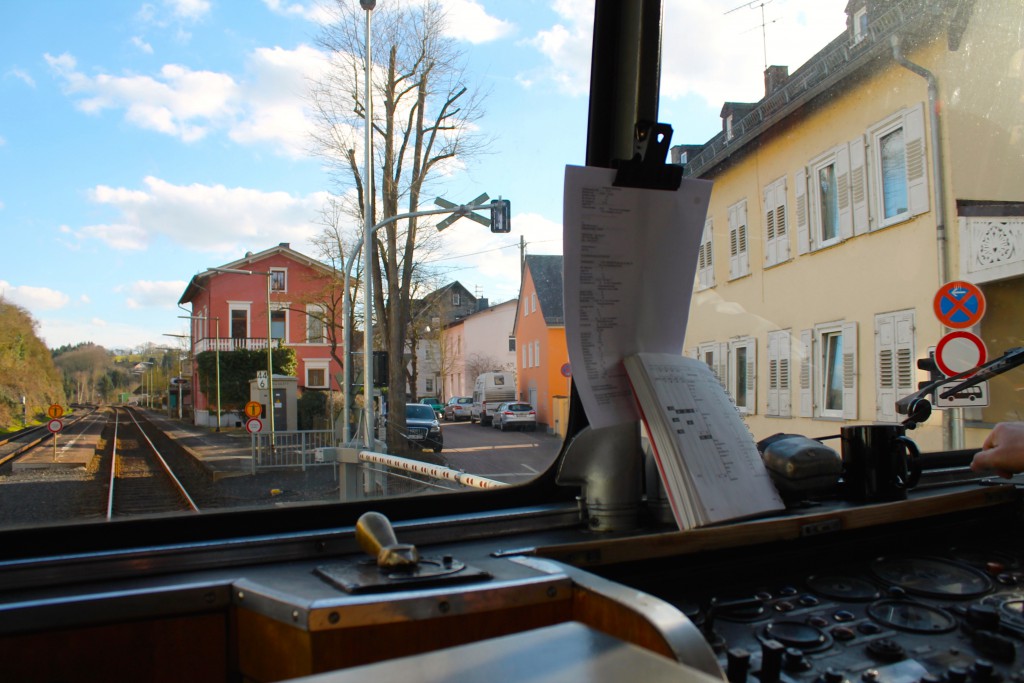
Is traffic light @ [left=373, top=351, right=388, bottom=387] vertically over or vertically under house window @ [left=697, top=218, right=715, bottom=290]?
under

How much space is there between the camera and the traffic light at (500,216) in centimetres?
156

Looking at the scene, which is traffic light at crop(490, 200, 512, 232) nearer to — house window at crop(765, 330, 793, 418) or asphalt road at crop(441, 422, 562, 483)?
asphalt road at crop(441, 422, 562, 483)

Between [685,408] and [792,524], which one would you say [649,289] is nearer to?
[685,408]

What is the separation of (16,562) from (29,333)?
357mm

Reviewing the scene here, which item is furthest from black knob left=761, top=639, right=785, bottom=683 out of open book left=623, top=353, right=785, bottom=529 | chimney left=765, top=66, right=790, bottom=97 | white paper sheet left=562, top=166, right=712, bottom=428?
chimney left=765, top=66, right=790, bottom=97

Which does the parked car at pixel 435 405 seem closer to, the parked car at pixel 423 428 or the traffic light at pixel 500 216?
the parked car at pixel 423 428

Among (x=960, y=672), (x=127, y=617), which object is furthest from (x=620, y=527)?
(x=127, y=617)

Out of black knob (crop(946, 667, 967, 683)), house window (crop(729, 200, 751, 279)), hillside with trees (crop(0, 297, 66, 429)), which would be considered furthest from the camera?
house window (crop(729, 200, 751, 279))

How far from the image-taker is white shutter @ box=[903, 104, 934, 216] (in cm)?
157

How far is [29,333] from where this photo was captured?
3.51 feet

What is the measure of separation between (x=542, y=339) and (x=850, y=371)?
720 mm

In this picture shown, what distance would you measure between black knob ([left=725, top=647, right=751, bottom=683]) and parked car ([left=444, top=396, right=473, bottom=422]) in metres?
0.92

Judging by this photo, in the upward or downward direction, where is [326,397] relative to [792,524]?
upward

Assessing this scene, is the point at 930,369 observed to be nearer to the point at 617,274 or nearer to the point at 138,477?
the point at 617,274
